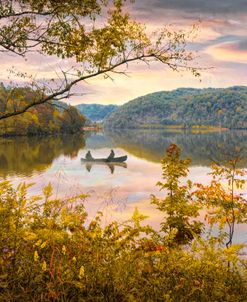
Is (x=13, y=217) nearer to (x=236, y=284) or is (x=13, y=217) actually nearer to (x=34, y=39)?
(x=236, y=284)

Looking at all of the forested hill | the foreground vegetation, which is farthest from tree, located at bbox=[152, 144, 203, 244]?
the forested hill

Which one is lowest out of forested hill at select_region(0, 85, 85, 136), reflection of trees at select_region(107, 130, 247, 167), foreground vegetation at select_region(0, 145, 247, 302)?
reflection of trees at select_region(107, 130, 247, 167)

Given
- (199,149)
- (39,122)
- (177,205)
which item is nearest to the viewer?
(177,205)

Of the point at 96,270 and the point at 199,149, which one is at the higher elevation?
the point at 96,270

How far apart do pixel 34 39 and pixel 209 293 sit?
22.0 ft

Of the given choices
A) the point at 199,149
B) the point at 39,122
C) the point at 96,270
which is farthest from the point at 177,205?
the point at 39,122

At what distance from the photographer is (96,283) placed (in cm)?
420

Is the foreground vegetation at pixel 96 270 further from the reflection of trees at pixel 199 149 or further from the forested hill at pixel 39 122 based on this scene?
the forested hill at pixel 39 122

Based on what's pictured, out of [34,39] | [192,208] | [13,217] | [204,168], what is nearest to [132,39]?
[34,39]

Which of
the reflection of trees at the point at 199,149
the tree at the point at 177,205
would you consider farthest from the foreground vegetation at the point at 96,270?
the tree at the point at 177,205

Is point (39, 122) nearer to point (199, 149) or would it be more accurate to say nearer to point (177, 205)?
point (199, 149)

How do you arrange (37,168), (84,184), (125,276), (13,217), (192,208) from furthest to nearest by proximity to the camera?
1. (37,168)
2. (84,184)
3. (192,208)
4. (13,217)
5. (125,276)

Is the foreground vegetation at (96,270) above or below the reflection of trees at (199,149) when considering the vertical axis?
above

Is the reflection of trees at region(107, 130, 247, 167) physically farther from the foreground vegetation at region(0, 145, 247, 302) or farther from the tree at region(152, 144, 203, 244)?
the foreground vegetation at region(0, 145, 247, 302)
